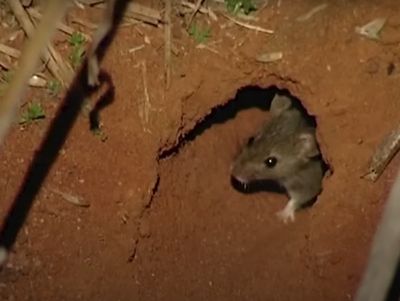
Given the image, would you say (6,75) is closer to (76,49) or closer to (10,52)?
(10,52)

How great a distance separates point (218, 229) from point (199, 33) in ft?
3.88

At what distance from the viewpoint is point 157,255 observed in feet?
15.5

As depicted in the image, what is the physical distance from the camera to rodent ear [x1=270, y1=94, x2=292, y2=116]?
18.3 feet

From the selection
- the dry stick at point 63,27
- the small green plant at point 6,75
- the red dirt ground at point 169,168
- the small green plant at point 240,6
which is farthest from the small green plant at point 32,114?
the small green plant at point 240,6

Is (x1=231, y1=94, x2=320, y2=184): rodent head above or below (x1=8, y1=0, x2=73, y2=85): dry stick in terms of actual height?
below

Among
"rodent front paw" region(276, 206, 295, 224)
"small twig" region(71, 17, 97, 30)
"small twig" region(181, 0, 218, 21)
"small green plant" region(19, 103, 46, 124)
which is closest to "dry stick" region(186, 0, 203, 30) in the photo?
"small twig" region(181, 0, 218, 21)

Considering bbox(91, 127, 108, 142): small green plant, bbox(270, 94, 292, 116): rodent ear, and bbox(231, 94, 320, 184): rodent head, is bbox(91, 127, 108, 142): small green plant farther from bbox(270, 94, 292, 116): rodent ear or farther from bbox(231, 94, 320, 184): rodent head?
bbox(270, 94, 292, 116): rodent ear

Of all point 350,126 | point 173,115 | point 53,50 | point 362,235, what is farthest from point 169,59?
point 362,235

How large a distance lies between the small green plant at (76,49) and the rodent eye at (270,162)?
5.30 feet

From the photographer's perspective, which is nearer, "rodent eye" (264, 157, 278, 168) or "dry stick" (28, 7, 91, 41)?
"dry stick" (28, 7, 91, 41)

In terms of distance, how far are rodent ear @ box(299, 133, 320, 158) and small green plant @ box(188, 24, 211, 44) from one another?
1138mm

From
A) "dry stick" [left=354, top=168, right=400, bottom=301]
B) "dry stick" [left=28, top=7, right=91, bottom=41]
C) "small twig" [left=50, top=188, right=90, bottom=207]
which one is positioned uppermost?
"dry stick" [left=354, top=168, right=400, bottom=301]

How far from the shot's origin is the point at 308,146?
220 inches

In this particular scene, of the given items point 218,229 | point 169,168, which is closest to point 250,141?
point 218,229
